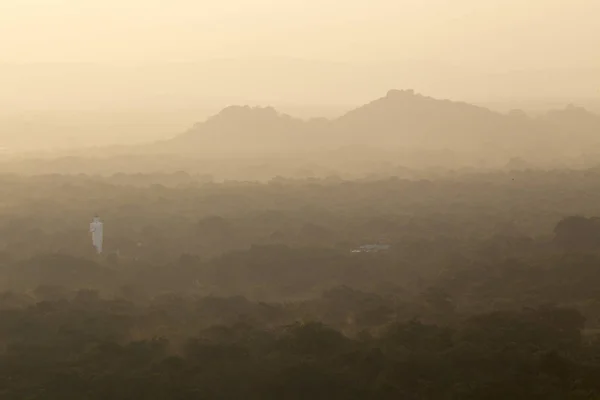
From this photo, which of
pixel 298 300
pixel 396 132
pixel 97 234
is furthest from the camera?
pixel 396 132

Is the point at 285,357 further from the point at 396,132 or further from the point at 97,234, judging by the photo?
the point at 396,132

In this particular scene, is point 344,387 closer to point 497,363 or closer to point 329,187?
point 497,363

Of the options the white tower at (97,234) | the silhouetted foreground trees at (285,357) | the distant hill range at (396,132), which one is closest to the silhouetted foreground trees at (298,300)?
the silhouetted foreground trees at (285,357)

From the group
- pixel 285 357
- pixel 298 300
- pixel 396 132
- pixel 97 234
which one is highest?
pixel 396 132

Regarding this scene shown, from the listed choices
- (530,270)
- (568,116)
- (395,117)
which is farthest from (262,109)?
(530,270)

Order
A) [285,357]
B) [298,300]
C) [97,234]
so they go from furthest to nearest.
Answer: [97,234] < [298,300] < [285,357]

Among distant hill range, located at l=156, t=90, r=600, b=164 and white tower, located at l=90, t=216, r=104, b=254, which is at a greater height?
distant hill range, located at l=156, t=90, r=600, b=164

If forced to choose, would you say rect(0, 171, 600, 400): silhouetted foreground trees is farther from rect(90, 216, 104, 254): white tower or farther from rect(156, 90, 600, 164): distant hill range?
rect(156, 90, 600, 164): distant hill range

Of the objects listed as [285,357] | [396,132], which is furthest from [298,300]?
[396,132]

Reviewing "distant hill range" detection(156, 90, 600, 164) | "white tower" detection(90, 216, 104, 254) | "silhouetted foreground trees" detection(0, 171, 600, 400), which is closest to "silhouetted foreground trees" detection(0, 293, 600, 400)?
"silhouetted foreground trees" detection(0, 171, 600, 400)

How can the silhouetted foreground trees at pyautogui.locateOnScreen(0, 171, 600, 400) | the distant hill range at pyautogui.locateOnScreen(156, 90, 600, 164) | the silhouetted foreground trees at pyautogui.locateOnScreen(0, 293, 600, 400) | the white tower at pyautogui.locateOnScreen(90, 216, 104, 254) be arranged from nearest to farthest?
the silhouetted foreground trees at pyautogui.locateOnScreen(0, 293, 600, 400), the silhouetted foreground trees at pyautogui.locateOnScreen(0, 171, 600, 400), the white tower at pyautogui.locateOnScreen(90, 216, 104, 254), the distant hill range at pyautogui.locateOnScreen(156, 90, 600, 164)
